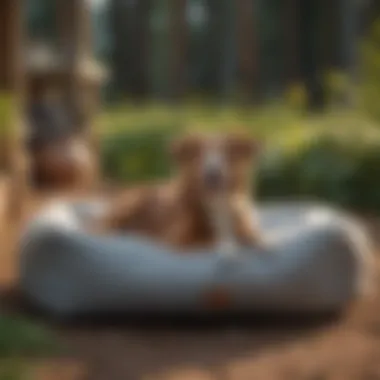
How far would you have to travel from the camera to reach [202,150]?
334cm

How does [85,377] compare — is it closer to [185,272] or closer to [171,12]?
[185,272]

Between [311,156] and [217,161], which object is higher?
[311,156]

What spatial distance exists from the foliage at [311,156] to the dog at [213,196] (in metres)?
1.72

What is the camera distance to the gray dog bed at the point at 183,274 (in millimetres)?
3182

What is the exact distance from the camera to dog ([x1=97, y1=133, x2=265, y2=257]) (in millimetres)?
3330

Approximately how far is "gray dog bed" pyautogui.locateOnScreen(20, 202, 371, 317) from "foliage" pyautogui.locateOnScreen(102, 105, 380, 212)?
190cm

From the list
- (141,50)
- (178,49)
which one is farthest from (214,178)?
(141,50)

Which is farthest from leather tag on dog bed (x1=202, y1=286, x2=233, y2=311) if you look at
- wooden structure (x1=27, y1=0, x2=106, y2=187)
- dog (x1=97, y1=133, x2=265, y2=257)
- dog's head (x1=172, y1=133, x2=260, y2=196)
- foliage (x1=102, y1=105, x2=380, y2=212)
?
wooden structure (x1=27, y1=0, x2=106, y2=187)

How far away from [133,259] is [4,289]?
0.74m

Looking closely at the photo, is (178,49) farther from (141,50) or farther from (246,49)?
(246,49)

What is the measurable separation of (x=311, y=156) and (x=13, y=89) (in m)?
1.99

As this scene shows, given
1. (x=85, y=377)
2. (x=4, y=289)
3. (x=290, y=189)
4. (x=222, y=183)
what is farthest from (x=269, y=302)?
(x=290, y=189)

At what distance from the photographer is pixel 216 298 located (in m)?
3.19

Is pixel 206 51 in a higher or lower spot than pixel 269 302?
higher
